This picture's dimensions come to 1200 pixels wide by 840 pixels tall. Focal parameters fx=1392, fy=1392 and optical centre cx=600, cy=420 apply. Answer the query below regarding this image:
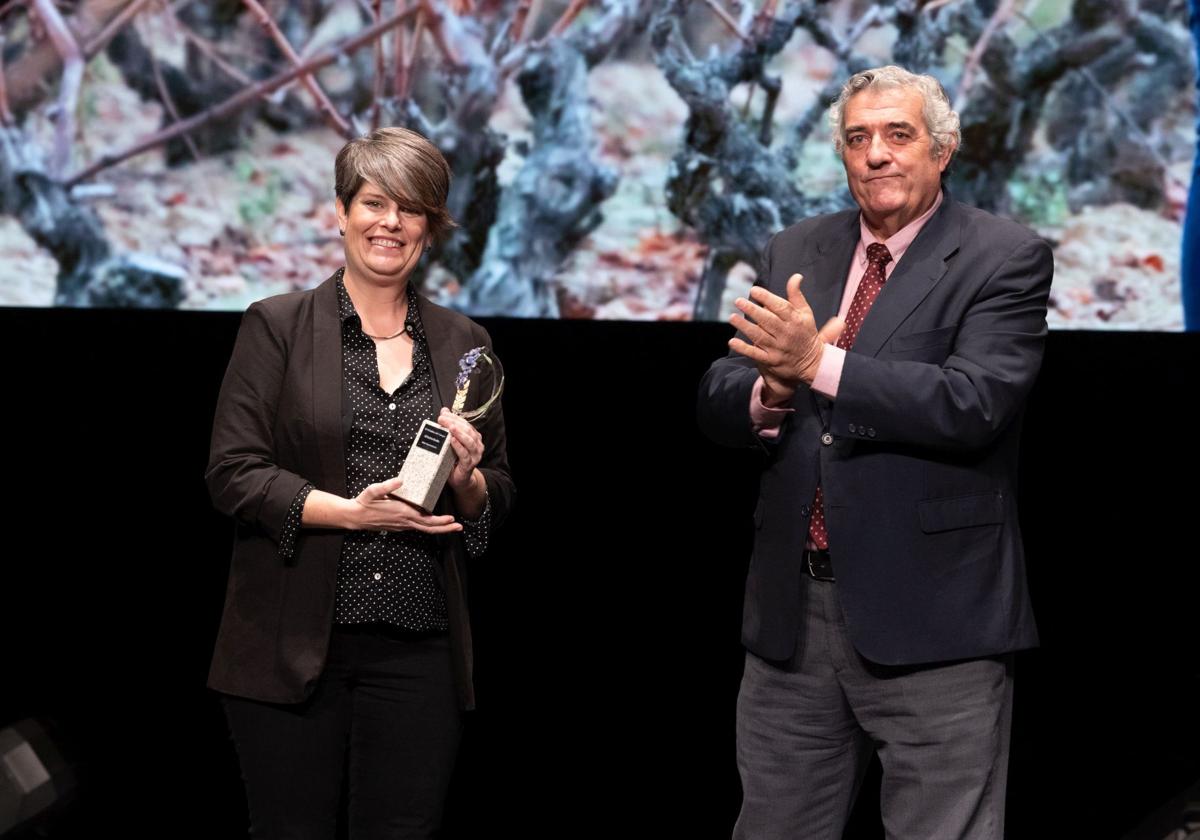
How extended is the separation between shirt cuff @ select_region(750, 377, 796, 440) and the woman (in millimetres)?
410

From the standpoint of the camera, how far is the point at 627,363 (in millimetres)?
3193

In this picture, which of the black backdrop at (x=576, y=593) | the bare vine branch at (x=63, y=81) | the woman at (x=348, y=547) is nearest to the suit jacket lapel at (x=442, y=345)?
the woman at (x=348, y=547)

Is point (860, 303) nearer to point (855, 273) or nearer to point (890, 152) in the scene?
point (855, 273)

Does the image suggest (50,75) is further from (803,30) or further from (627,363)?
(803,30)

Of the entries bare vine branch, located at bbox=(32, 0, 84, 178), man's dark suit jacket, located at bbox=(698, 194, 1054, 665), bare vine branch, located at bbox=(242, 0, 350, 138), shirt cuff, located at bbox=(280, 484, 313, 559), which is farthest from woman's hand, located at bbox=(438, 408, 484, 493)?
bare vine branch, located at bbox=(32, 0, 84, 178)

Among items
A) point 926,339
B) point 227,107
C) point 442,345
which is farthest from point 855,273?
point 227,107

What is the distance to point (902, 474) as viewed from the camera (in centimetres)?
200

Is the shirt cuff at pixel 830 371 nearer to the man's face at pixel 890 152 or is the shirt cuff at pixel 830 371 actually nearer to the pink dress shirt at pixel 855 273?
the pink dress shirt at pixel 855 273

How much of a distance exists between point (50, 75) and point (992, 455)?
268 cm

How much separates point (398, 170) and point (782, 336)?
0.63 metres

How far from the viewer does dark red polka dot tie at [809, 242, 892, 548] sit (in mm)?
2070

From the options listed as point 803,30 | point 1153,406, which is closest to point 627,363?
point 803,30

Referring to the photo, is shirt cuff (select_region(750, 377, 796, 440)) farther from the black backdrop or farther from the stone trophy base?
the black backdrop

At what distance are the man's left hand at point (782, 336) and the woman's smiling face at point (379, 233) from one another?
54 cm
